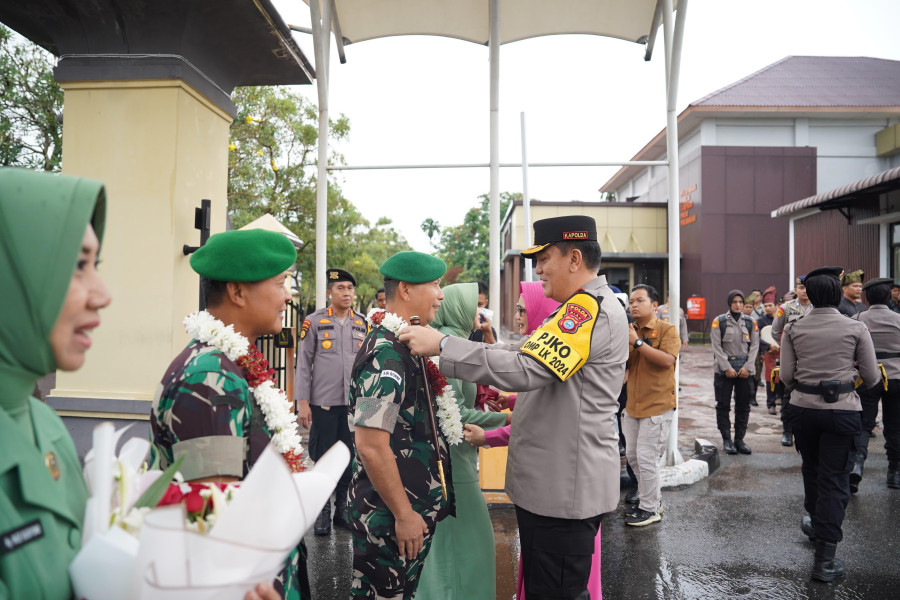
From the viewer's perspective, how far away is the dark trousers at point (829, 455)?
4.11 m

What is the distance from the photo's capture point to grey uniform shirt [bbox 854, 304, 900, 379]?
638 cm

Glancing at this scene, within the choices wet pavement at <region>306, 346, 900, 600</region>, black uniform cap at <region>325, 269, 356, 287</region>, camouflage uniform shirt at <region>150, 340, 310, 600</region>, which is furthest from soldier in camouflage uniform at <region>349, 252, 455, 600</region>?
black uniform cap at <region>325, 269, 356, 287</region>

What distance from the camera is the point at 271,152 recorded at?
1781cm

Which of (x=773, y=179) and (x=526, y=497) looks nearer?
(x=526, y=497)

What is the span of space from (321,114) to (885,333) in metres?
6.40

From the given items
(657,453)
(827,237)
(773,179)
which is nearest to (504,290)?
(773,179)

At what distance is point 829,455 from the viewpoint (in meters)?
4.24

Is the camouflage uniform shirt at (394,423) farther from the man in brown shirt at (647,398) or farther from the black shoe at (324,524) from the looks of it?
the man in brown shirt at (647,398)

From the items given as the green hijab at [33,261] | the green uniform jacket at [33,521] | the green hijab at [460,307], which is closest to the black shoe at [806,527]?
the green hijab at [460,307]

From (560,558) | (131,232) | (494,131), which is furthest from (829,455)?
(131,232)

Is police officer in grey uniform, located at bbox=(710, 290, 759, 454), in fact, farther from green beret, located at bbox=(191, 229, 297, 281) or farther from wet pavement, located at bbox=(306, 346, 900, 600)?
green beret, located at bbox=(191, 229, 297, 281)

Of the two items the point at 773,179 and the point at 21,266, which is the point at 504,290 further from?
the point at 21,266

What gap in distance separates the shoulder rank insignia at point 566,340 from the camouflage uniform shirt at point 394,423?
54cm

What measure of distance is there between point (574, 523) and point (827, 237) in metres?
18.6
